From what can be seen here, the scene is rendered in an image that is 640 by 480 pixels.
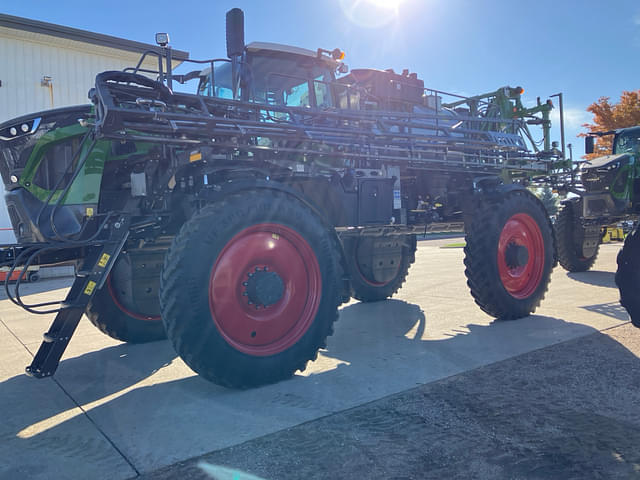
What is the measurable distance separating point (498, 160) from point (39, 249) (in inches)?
233

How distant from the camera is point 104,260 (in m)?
3.96

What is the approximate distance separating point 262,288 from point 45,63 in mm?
16241

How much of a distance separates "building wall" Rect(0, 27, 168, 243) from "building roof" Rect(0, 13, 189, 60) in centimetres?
14

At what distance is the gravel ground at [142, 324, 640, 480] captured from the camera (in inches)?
107

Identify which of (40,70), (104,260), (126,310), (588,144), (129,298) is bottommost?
(126,310)

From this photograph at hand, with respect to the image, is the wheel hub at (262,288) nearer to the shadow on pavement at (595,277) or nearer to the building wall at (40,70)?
the shadow on pavement at (595,277)

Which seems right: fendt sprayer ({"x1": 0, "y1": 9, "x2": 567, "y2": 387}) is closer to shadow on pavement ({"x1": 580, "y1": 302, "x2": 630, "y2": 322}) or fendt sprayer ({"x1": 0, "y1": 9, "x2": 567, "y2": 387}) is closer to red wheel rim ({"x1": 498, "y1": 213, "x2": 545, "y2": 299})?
red wheel rim ({"x1": 498, "y1": 213, "x2": 545, "y2": 299})

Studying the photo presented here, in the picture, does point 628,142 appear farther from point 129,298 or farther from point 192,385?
point 192,385

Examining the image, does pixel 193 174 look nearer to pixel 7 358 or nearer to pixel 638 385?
pixel 7 358

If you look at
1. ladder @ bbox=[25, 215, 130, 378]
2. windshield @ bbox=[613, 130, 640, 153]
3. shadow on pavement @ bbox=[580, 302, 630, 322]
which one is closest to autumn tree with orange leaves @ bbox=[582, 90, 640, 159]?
windshield @ bbox=[613, 130, 640, 153]

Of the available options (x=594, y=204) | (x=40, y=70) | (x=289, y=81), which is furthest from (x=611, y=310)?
(x=40, y=70)

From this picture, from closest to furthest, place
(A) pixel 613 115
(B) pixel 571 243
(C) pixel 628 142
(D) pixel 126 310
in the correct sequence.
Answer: (D) pixel 126 310 < (B) pixel 571 243 < (C) pixel 628 142 < (A) pixel 613 115

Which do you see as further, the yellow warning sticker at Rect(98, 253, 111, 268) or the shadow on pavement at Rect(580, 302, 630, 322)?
the shadow on pavement at Rect(580, 302, 630, 322)

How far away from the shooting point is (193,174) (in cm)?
452
